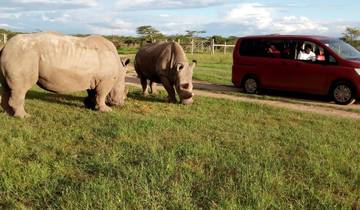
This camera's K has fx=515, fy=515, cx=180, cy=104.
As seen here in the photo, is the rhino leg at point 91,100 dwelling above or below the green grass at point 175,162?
above

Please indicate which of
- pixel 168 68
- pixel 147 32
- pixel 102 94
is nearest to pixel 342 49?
pixel 168 68

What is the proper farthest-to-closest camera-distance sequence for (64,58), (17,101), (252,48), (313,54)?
(252,48) < (313,54) < (64,58) < (17,101)

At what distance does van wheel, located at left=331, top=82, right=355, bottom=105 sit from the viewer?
15.4 m

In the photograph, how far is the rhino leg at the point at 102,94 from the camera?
12047 mm

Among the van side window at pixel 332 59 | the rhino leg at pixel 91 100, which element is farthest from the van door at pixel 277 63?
the rhino leg at pixel 91 100

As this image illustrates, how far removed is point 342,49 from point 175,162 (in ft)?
33.9

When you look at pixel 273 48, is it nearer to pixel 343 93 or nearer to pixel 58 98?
pixel 343 93

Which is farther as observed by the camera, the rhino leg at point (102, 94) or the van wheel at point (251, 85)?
the van wheel at point (251, 85)

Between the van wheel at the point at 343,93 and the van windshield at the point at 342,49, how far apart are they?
85 cm

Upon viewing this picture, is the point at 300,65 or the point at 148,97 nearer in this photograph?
the point at 148,97

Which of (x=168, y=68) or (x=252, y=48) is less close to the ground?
(x=252, y=48)

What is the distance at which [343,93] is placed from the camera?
50.7 feet

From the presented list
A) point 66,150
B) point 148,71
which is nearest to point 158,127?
point 66,150

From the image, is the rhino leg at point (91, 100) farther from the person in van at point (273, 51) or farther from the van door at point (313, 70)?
the person in van at point (273, 51)
